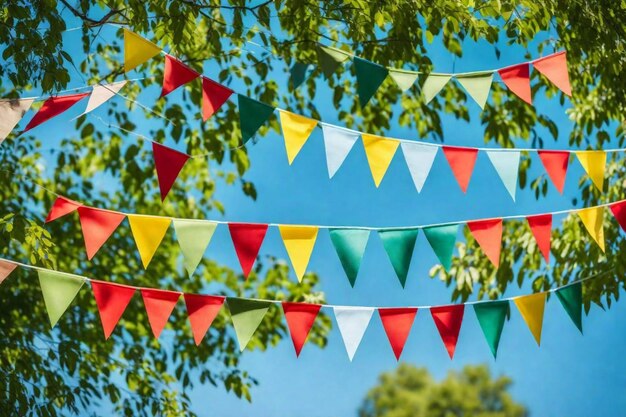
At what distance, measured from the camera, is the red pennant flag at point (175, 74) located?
2541 mm

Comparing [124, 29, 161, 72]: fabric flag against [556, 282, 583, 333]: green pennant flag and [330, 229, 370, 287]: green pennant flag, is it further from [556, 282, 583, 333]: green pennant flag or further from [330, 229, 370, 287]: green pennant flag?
[556, 282, 583, 333]: green pennant flag

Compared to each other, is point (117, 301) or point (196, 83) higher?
point (196, 83)

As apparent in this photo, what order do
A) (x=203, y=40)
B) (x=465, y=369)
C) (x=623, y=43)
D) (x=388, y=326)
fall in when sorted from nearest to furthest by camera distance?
(x=388, y=326) < (x=623, y=43) < (x=203, y=40) < (x=465, y=369)

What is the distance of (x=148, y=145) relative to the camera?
5258 mm

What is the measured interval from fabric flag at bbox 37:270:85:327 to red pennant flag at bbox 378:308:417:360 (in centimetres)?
89

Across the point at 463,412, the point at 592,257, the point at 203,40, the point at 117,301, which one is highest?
the point at 463,412

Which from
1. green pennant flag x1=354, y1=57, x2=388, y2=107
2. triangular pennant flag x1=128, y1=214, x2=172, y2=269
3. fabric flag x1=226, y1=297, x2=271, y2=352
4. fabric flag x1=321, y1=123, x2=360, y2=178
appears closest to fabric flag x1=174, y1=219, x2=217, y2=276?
triangular pennant flag x1=128, y1=214, x2=172, y2=269

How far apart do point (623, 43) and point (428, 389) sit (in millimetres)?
17023

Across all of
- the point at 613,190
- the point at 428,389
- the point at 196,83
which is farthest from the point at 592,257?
the point at 428,389

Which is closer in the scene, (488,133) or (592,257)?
(592,257)

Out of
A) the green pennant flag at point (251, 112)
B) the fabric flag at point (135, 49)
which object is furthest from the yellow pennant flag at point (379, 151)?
the fabric flag at point (135, 49)

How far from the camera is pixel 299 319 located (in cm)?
265

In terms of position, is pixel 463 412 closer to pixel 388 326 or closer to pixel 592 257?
pixel 592 257

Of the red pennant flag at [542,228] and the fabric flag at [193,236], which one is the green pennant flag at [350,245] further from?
the red pennant flag at [542,228]
